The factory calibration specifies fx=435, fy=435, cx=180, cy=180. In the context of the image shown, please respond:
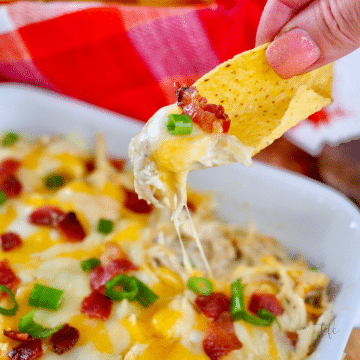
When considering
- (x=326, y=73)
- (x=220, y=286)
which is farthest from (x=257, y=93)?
(x=220, y=286)

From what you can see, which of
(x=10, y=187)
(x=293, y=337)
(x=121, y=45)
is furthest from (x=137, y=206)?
(x=121, y=45)

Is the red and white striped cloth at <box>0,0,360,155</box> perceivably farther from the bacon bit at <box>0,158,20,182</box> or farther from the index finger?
the index finger

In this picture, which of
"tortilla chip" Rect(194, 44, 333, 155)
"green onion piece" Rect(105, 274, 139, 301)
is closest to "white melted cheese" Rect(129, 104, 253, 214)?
"tortilla chip" Rect(194, 44, 333, 155)

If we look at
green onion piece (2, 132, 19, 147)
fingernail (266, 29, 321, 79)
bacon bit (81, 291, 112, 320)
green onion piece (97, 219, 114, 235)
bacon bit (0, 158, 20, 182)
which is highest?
fingernail (266, 29, 321, 79)

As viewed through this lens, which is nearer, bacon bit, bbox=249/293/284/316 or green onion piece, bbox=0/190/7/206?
bacon bit, bbox=249/293/284/316

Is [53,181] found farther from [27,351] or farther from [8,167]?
[27,351]

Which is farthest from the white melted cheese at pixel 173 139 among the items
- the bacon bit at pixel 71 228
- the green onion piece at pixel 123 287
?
the bacon bit at pixel 71 228

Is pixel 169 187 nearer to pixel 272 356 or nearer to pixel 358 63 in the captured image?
pixel 272 356

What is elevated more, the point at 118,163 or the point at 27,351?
the point at 118,163

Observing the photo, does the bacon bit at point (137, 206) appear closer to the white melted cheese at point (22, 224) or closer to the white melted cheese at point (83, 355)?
the white melted cheese at point (22, 224)
